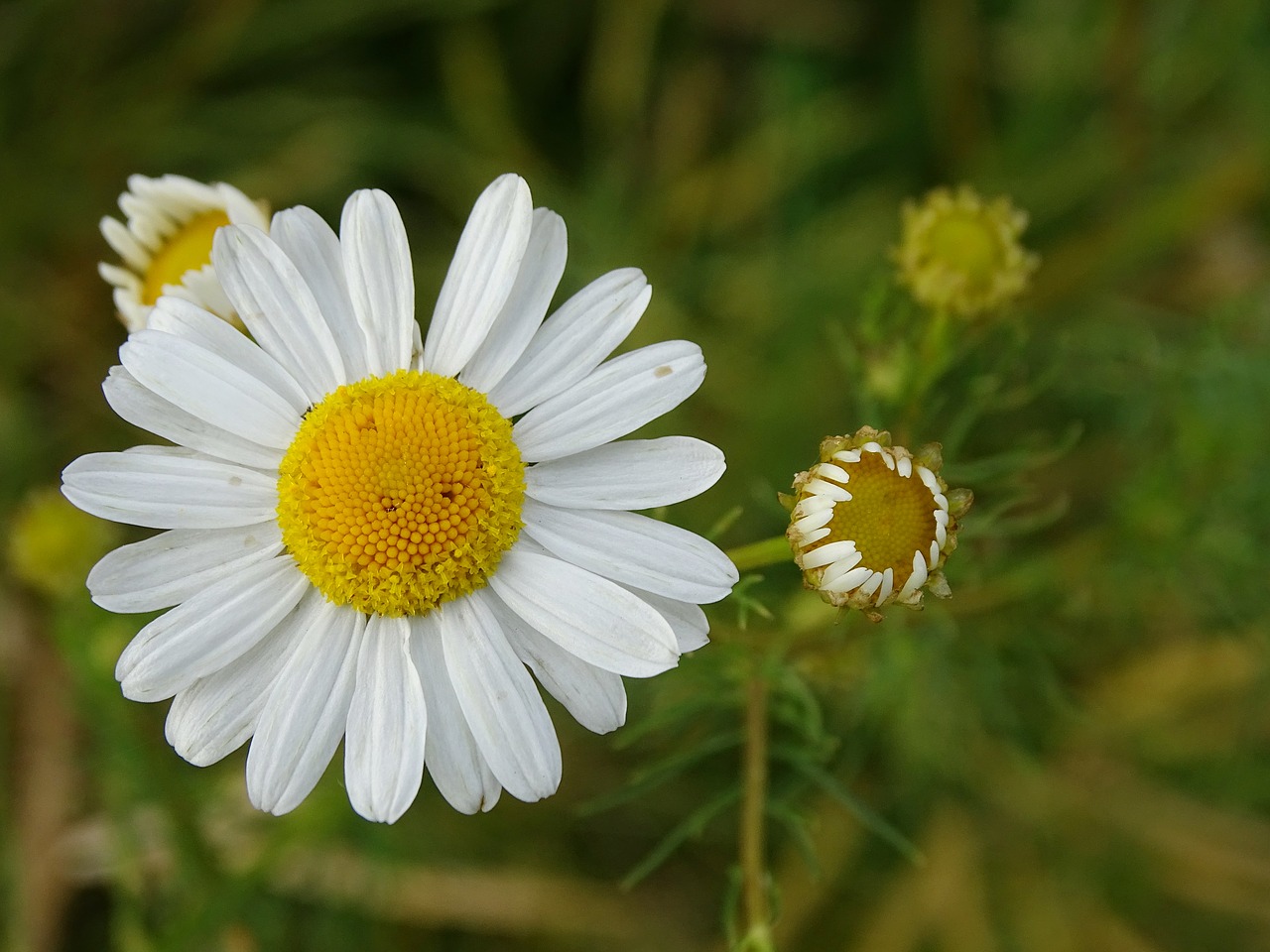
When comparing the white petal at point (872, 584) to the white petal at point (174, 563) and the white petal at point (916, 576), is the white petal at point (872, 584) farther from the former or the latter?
the white petal at point (174, 563)

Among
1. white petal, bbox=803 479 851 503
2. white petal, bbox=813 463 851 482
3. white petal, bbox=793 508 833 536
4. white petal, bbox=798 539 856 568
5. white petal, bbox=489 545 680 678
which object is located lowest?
white petal, bbox=489 545 680 678

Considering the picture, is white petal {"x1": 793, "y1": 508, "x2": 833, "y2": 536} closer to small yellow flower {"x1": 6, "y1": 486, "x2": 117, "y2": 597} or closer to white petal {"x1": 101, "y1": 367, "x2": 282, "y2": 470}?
white petal {"x1": 101, "y1": 367, "x2": 282, "y2": 470}

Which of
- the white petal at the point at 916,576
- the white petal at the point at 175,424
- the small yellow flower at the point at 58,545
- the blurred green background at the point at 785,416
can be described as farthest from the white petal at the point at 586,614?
the small yellow flower at the point at 58,545

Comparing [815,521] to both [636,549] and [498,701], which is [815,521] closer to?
[636,549]

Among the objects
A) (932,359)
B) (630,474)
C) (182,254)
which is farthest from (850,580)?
(182,254)

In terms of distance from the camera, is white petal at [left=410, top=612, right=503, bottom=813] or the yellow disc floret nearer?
the yellow disc floret

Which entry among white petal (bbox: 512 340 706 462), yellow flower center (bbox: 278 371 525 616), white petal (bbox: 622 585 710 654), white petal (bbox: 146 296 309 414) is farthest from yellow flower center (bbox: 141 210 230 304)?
white petal (bbox: 622 585 710 654)
